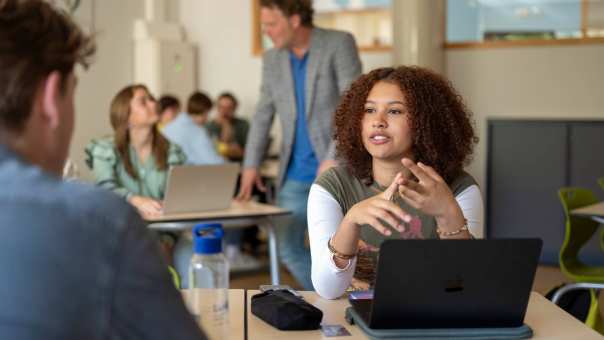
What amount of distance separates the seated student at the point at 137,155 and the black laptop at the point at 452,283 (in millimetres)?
2659

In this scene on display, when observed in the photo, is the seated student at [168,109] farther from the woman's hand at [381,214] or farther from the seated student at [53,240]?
the seated student at [53,240]

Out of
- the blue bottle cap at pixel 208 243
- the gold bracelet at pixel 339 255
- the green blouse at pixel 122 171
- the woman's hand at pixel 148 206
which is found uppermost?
the blue bottle cap at pixel 208 243

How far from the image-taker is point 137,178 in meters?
4.09

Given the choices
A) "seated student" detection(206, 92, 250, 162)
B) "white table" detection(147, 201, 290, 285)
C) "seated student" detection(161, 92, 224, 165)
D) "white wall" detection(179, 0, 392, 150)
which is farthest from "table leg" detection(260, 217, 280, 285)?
"white wall" detection(179, 0, 392, 150)

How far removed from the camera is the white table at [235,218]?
374 cm

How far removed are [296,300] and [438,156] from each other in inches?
31.0

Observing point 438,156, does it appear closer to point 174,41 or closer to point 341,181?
point 341,181

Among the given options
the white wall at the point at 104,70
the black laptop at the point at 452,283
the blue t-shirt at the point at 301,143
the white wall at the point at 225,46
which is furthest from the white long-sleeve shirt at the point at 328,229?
the white wall at the point at 225,46

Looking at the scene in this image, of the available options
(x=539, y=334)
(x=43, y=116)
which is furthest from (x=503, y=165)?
(x=43, y=116)

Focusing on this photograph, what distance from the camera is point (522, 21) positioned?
21.7 ft

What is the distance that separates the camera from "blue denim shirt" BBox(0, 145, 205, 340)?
82 cm

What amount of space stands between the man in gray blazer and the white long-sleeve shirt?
1722 mm

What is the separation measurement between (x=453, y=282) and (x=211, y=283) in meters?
0.55

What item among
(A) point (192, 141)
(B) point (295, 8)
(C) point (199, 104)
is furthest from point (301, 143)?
(C) point (199, 104)
